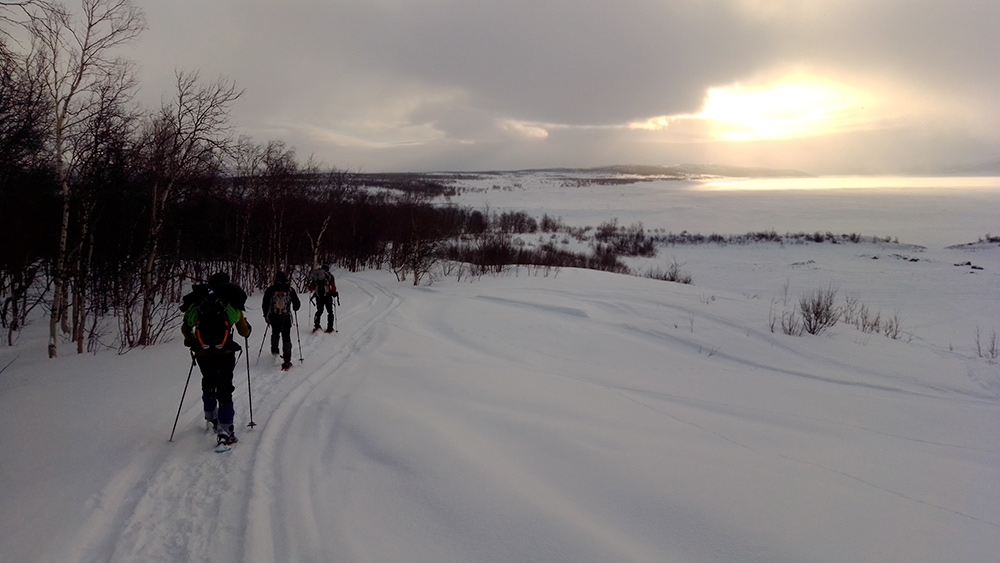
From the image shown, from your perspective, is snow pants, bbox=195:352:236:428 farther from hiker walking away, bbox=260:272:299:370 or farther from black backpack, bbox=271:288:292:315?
black backpack, bbox=271:288:292:315

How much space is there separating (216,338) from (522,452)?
3651 mm

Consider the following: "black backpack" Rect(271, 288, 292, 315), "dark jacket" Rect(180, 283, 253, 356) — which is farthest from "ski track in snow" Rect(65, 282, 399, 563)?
"black backpack" Rect(271, 288, 292, 315)

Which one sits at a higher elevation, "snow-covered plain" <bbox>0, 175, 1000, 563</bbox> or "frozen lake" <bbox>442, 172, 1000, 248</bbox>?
"frozen lake" <bbox>442, 172, 1000, 248</bbox>

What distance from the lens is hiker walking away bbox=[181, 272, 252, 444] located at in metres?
5.26

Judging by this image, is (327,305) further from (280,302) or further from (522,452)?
(522,452)

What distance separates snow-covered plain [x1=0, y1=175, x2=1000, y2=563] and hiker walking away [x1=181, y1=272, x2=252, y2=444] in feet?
1.23

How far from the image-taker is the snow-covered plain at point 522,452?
12.1 feet

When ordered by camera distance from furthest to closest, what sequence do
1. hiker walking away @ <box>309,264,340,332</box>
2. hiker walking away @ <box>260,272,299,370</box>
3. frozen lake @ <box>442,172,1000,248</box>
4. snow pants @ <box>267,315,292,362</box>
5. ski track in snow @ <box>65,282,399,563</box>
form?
frozen lake @ <box>442,172,1000,248</box> → hiker walking away @ <box>309,264,340,332</box> → hiker walking away @ <box>260,272,299,370</box> → snow pants @ <box>267,315,292,362</box> → ski track in snow @ <box>65,282,399,563</box>

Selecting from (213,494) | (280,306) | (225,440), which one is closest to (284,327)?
(280,306)

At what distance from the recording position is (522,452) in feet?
16.6

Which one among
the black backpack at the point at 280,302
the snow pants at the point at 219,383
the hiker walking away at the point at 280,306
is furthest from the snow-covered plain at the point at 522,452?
the black backpack at the point at 280,302

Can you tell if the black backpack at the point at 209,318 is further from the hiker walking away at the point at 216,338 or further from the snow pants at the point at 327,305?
the snow pants at the point at 327,305

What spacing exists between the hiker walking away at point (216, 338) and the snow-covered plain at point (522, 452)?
376 mm

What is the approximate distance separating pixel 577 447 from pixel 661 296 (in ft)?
40.0
